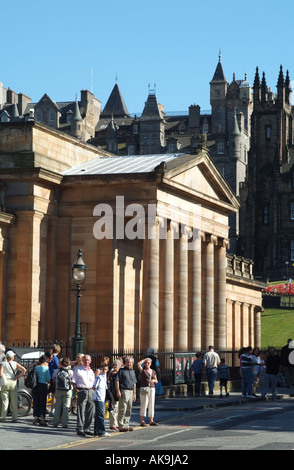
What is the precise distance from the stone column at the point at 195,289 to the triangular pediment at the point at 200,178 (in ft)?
8.73

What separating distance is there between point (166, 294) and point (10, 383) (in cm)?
2291

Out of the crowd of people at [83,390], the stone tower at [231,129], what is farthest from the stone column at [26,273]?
the stone tower at [231,129]

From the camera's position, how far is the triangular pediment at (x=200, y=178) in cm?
5278

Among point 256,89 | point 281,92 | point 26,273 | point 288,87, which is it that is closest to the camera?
point 26,273

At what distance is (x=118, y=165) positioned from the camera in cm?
5297

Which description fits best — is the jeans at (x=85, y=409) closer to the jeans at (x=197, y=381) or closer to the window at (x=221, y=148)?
the jeans at (x=197, y=381)

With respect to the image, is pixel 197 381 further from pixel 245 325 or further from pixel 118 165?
pixel 245 325

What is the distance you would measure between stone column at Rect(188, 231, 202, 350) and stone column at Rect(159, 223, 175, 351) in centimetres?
435

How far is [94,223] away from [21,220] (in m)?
3.99

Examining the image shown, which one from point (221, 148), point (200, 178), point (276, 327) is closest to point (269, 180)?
point (221, 148)

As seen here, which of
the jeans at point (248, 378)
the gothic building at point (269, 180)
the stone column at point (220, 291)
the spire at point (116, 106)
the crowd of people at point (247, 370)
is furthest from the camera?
the spire at point (116, 106)

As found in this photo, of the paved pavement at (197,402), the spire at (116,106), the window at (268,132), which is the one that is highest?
the spire at (116,106)

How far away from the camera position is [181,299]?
5419cm

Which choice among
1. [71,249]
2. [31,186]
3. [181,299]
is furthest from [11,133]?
[181,299]
